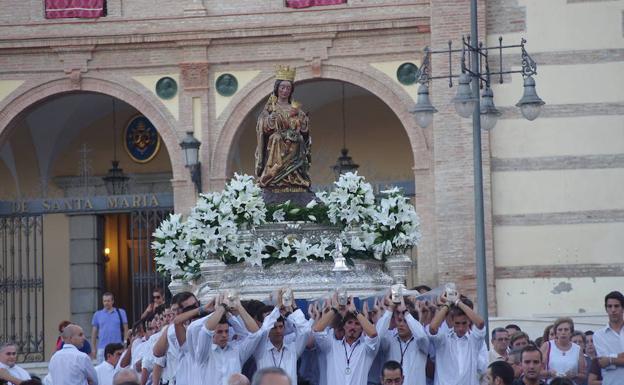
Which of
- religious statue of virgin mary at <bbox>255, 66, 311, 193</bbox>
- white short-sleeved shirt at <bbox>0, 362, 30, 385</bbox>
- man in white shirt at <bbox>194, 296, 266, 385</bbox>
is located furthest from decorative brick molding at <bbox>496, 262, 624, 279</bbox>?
man in white shirt at <bbox>194, 296, 266, 385</bbox>

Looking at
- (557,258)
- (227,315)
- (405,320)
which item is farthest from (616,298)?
(557,258)

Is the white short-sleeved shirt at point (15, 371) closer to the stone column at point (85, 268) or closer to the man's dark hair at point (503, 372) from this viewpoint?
the man's dark hair at point (503, 372)

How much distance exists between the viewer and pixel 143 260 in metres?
34.2

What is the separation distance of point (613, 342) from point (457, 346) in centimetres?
170

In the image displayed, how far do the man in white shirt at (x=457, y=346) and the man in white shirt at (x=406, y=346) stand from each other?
5.0 inches

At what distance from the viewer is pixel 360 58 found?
30.3 metres

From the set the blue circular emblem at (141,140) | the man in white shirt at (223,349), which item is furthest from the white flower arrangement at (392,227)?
the blue circular emblem at (141,140)

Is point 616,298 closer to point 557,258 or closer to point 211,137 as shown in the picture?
point 557,258

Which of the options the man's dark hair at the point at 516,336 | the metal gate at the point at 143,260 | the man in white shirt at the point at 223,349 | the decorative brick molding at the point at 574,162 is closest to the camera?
the man in white shirt at the point at 223,349

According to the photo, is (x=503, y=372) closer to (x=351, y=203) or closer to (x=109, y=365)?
(x=351, y=203)

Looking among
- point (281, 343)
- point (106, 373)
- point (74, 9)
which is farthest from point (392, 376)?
point (74, 9)

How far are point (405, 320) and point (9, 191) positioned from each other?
19513 millimetres

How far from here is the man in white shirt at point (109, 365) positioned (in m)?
18.5

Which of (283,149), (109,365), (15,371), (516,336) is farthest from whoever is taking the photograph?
(109,365)
